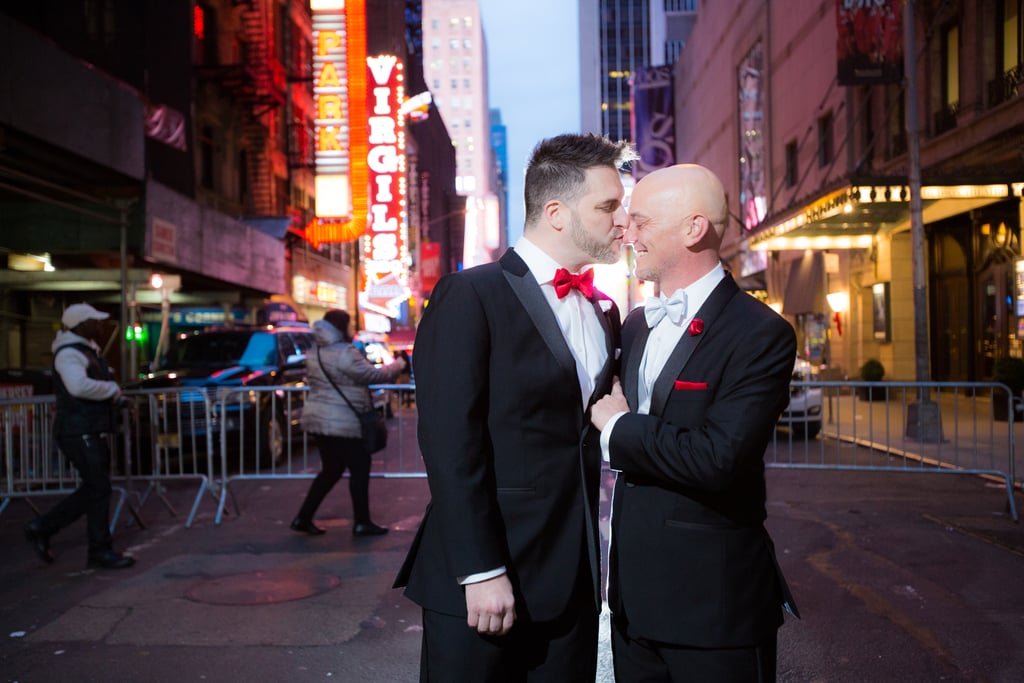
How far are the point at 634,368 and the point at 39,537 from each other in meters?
6.31

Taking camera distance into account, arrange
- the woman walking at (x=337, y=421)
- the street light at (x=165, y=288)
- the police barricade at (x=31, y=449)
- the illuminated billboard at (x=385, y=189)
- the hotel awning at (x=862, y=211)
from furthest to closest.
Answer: the illuminated billboard at (x=385, y=189) < the hotel awning at (x=862, y=211) < the street light at (x=165, y=288) < the police barricade at (x=31, y=449) < the woman walking at (x=337, y=421)

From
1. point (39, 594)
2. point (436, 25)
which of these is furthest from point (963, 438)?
point (436, 25)

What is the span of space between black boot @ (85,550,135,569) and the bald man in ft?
18.5

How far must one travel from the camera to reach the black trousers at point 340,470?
8336mm

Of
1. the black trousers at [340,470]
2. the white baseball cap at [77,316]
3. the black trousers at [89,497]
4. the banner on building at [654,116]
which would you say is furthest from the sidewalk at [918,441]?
the banner on building at [654,116]

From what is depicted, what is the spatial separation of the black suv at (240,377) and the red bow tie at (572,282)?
31.8ft

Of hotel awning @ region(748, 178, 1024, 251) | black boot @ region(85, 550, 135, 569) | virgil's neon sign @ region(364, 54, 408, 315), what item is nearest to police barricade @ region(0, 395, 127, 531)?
black boot @ region(85, 550, 135, 569)

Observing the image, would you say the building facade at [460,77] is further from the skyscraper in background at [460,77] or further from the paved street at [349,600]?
the paved street at [349,600]

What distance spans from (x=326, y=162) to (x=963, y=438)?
83.4 feet

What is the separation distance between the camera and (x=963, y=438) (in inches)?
571

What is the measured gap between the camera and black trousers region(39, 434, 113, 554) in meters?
7.12

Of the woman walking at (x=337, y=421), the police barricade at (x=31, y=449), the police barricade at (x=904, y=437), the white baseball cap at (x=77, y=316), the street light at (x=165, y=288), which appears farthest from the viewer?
the street light at (x=165, y=288)

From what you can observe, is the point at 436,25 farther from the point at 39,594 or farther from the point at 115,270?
the point at 39,594

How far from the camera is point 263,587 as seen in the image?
21.1 ft
